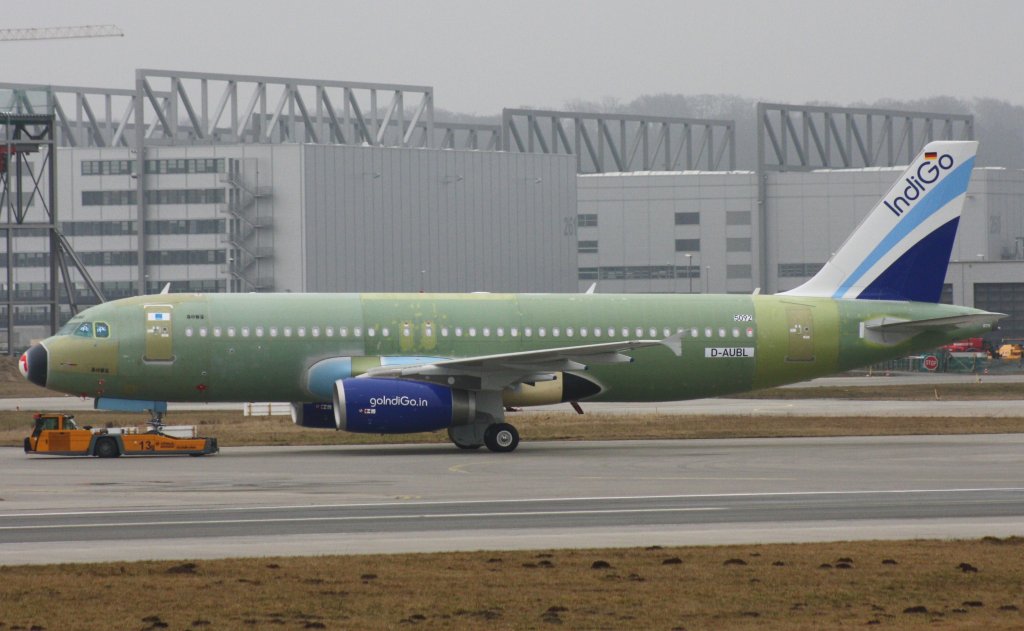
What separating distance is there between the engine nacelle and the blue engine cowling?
2155 millimetres

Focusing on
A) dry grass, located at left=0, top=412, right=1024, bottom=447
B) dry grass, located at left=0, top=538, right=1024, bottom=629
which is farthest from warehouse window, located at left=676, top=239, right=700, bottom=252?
dry grass, located at left=0, top=538, right=1024, bottom=629

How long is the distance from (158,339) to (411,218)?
252 feet

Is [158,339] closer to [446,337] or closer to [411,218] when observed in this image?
[446,337]

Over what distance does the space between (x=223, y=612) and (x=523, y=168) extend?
10941 centimetres

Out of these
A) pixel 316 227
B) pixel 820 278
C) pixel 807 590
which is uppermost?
pixel 316 227

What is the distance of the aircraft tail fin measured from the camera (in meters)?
42.8

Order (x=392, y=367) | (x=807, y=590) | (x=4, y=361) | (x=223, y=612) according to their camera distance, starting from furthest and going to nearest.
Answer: (x=4, y=361) < (x=392, y=367) < (x=807, y=590) < (x=223, y=612)

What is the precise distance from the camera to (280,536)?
70.6 feet

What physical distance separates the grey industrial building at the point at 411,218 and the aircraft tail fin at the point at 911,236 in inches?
2650

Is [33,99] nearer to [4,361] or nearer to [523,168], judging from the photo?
[4,361]

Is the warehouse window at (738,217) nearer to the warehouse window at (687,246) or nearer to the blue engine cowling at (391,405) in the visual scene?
the warehouse window at (687,246)

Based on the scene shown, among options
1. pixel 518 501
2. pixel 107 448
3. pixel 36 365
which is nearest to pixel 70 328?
pixel 36 365

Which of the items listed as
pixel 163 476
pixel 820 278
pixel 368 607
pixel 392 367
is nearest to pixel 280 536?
pixel 368 607

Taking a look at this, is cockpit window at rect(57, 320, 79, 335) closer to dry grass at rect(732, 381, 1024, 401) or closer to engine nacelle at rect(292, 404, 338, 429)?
engine nacelle at rect(292, 404, 338, 429)
